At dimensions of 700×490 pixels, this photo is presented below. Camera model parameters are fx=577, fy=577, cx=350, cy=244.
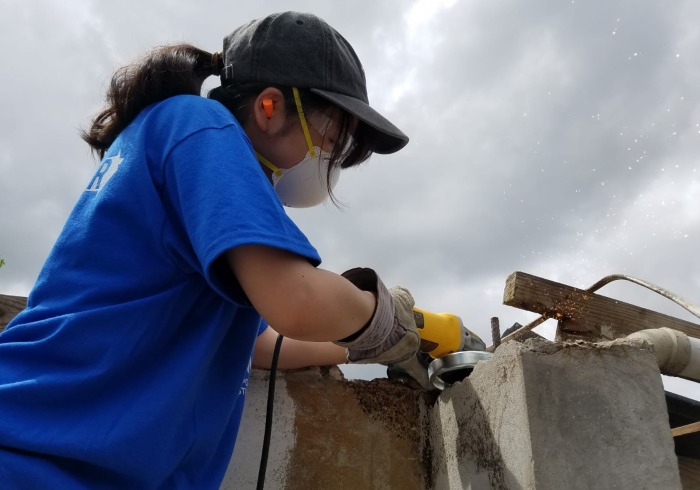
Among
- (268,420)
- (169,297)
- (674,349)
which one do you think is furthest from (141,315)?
(674,349)

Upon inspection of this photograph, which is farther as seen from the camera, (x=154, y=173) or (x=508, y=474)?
(x=508, y=474)

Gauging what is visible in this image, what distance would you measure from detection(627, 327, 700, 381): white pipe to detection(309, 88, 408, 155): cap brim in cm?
197

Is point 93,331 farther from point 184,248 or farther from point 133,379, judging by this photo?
point 184,248

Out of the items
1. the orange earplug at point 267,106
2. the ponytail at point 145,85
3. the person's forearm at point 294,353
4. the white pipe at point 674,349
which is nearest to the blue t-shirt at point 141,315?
the ponytail at point 145,85

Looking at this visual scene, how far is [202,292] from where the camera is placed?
1.26m

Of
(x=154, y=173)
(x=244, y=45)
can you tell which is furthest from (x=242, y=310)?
(x=244, y=45)

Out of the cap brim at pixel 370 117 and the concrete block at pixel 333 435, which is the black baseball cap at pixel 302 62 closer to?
the cap brim at pixel 370 117

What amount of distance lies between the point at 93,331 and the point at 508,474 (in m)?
1.20

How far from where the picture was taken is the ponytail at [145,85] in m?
1.42

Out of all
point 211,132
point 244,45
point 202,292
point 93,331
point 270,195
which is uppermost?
point 244,45

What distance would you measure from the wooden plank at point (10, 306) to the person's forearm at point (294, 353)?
0.98 metres

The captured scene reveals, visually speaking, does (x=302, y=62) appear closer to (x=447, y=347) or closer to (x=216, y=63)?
(x=216, y=63)

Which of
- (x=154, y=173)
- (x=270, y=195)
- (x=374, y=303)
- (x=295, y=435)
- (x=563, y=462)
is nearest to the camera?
(x=270, y=195)

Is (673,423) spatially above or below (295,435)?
above
